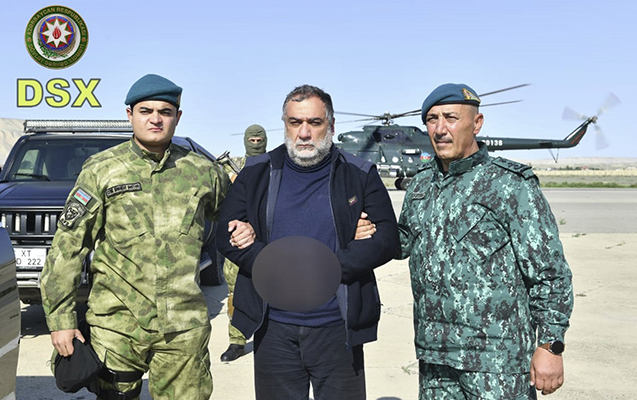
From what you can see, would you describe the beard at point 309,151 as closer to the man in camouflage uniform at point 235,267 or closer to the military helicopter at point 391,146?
the man in camouflage uniform at point 235,267

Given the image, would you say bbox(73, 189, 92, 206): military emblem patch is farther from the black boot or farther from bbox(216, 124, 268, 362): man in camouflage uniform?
the black boot

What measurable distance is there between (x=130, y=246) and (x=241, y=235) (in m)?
0.57

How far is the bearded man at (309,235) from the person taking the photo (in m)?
2.45

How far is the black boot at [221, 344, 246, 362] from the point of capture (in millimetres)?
4816

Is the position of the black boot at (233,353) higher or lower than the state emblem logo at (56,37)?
lower

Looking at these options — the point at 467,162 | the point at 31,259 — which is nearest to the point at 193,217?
the point at 467,162

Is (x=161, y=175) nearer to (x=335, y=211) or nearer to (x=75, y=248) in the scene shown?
(x=75, y=248)

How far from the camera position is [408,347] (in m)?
5.17

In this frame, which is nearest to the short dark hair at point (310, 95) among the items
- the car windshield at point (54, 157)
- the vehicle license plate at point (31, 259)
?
the vehicle license plate at point (31, 259)

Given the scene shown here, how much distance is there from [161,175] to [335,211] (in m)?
0.86

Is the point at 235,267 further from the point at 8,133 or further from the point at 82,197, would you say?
the point at 8,133

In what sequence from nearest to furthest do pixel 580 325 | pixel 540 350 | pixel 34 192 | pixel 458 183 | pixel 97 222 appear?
1. pixel 540 350
2. pixel 458 183
3. pixel 97 222
4. pixel 34 192
5. pixel 580 325

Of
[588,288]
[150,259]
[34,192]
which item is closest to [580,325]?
[588,288]

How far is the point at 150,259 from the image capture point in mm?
2639
